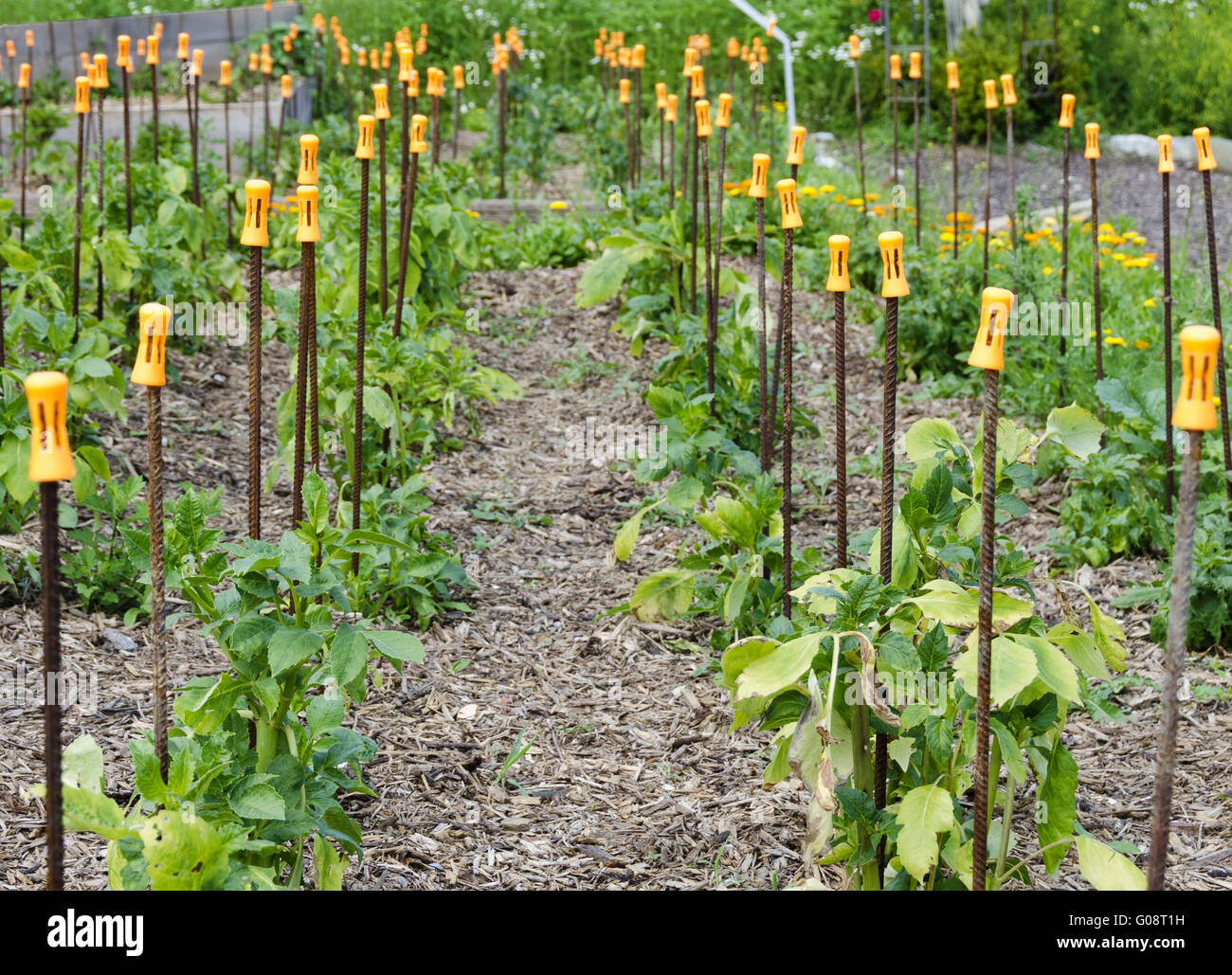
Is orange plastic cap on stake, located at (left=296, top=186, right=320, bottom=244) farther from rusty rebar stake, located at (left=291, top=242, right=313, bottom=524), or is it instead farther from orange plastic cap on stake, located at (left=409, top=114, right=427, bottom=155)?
orange plastic cap on stake, located at (left=409, top=114, right=427, bottom=155)

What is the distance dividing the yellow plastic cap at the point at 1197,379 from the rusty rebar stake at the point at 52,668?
4.43 feet

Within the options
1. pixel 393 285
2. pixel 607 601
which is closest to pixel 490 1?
pixel 393 285

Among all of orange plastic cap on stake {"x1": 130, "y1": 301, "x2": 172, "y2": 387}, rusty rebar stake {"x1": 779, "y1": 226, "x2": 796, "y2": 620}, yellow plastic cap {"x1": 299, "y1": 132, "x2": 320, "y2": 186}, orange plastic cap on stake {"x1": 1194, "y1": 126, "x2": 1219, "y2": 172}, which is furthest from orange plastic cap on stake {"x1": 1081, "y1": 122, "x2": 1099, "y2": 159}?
orange plastic cap on stake {"x1": 130, "y1": 301, "x2": 172, "y2": 387}

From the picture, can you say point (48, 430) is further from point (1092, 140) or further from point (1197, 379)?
point (1092, 140)

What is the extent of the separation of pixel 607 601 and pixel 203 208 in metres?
3.09

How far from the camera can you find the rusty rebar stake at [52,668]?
1.49 m

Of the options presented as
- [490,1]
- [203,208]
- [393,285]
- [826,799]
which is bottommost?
[826,799]

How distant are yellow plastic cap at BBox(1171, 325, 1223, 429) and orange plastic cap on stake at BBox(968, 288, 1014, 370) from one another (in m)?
0.30

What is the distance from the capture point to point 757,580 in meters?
3.11

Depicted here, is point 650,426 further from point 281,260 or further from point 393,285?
point 281,260

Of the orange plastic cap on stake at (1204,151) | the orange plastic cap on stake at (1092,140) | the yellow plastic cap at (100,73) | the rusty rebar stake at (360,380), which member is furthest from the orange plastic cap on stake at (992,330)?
the yellow plastic cap at (100,73)

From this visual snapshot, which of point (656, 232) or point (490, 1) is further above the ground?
point (490, 1)
